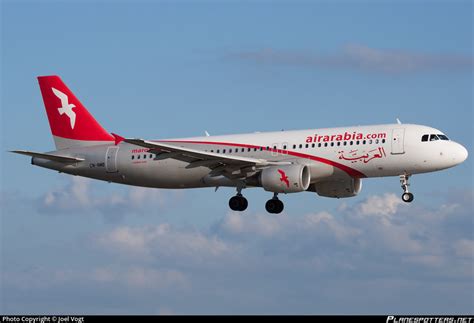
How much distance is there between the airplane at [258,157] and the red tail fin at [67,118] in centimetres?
6

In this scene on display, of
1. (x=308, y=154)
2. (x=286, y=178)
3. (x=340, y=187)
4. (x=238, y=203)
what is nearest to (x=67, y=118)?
(x=238, y=203)

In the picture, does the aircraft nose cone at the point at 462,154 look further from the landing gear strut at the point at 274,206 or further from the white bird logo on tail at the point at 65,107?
the white bird logo on tail at the point at 65,107

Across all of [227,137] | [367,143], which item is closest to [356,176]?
[367,143]

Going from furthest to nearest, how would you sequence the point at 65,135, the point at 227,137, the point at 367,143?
the point at 65,135
the point at 227,137
the point at 367,143

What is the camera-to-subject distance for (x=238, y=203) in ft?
222

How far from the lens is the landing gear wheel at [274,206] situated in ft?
225

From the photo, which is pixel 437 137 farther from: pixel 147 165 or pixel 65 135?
pixel 65 135

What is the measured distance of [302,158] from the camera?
211 ft

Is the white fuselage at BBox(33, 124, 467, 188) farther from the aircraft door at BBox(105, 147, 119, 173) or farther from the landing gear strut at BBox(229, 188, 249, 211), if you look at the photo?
the landing gear strut at BBox(229, 188, 249, 211)

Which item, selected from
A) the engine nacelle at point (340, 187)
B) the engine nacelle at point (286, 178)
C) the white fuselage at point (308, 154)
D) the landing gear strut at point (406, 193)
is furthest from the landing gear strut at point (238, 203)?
the landing gear strut at point (406, 193)

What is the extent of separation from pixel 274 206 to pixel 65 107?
15.3 m

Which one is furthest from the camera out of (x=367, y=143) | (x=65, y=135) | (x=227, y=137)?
(x=65, y=135)

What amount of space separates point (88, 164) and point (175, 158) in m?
7.24

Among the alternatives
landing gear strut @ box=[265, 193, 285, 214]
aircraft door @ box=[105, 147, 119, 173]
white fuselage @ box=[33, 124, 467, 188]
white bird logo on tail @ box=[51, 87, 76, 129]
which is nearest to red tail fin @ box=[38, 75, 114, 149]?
white bird logo on tail @ box=[51, 87, 76, 129]
